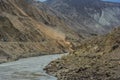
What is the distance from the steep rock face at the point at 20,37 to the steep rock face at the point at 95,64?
33019mm

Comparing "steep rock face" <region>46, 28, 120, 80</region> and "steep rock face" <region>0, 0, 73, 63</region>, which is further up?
"steep rock face" <region>0, 0, 73, 63</region>

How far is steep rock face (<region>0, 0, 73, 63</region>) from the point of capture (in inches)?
3868

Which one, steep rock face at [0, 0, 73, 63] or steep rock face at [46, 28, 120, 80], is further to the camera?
steep rock face at [0, 0, 73, 63]

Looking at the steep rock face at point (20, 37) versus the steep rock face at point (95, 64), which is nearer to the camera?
the steep rock face at point (95, 64)

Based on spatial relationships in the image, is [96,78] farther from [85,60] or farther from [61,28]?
[61,28]

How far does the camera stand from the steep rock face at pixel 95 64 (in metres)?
41.2

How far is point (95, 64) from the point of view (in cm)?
4509

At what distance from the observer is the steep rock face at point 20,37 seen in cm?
9825

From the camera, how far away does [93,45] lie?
57500mm

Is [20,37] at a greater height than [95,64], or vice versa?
[20,37]

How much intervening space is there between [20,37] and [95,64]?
69.6 m

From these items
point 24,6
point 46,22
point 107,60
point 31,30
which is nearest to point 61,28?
point 46,22

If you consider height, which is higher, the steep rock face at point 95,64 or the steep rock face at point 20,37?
the steep rock face at point 20,37

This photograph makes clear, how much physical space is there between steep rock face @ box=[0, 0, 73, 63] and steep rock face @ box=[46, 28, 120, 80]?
33019 mm
